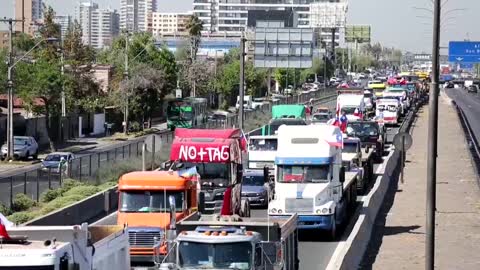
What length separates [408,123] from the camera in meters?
83.8

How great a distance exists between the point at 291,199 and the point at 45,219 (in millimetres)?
7165

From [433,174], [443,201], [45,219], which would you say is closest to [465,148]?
[443,201]

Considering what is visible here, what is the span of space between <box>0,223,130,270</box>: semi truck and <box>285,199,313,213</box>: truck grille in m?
12.0

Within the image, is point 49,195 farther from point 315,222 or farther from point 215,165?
point 315,222

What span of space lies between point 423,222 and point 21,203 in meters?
13.7

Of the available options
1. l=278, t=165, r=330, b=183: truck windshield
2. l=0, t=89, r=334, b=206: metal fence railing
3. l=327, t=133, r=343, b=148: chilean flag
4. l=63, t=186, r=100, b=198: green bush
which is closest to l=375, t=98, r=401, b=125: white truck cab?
l=0, t=89, r=334, b=206: metal fence railing

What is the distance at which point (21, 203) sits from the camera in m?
34.0

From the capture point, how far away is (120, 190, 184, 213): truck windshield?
76.2 ft

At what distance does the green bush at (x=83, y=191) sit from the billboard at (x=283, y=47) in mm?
33252

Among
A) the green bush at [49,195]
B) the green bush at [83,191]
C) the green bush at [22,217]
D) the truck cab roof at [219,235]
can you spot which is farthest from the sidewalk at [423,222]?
the green bush at [49,195]

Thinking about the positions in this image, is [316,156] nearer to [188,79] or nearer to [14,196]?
[14,196]

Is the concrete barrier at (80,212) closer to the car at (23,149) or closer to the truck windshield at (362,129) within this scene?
the truck windshield at (362,129)

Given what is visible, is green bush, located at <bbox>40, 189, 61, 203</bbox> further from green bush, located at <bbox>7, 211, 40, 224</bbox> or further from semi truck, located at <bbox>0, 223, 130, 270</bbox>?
semi truck, located at <bbox>0, 223, 130, 270</bbox>

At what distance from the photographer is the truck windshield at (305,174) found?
29.1 meters
